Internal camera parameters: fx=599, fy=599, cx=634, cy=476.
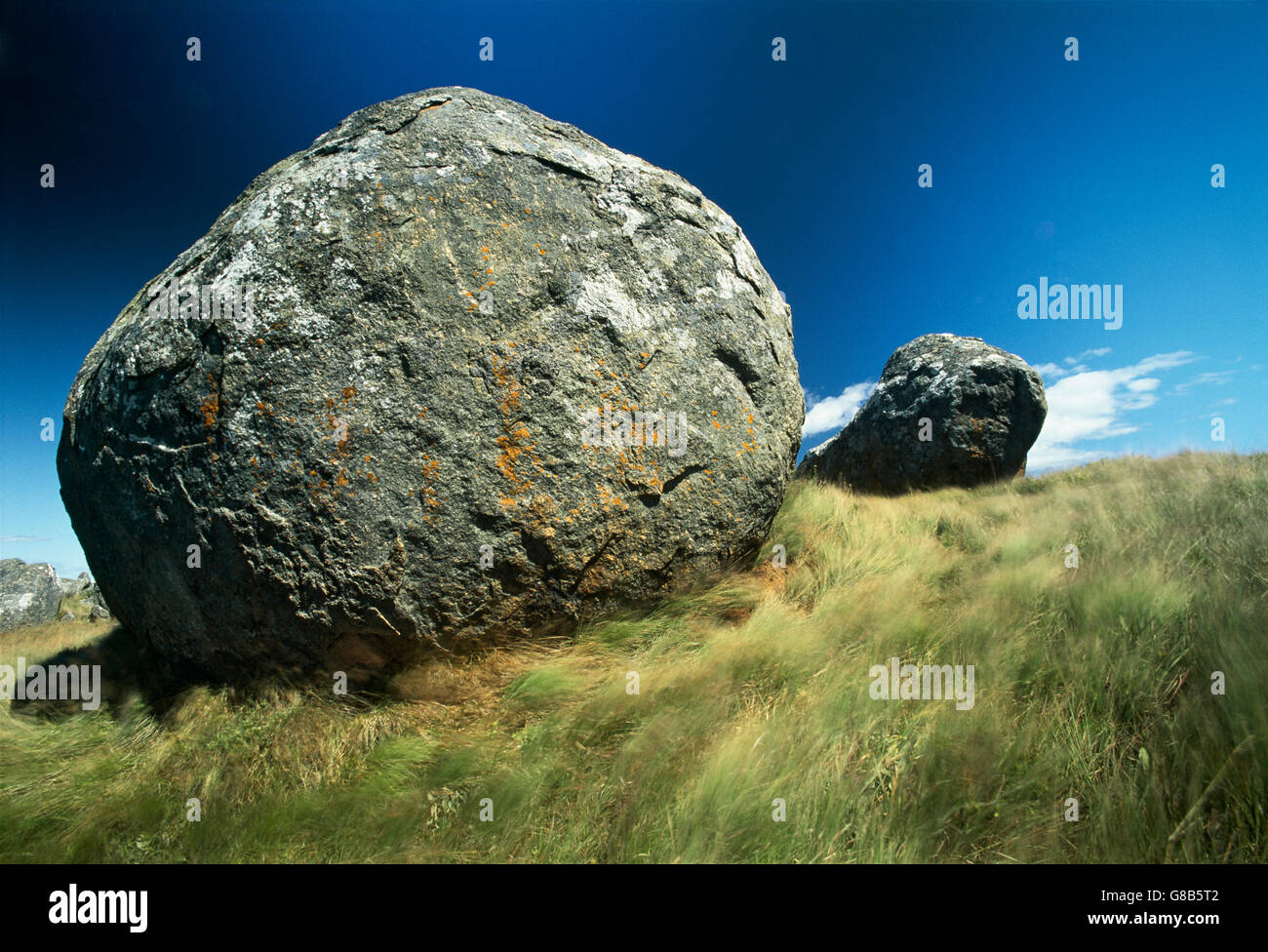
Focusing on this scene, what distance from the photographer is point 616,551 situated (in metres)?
3.66

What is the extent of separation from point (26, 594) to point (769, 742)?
17.3 m

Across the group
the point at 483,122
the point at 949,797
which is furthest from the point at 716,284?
the point at 949,797

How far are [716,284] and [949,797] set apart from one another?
333 cm

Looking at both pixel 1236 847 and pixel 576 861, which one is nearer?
pixel 1236 847

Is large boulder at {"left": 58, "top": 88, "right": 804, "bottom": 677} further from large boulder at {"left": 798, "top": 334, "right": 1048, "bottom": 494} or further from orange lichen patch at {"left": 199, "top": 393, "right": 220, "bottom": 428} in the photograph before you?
large boulder at {"left": 798, "top": 334, "right": 1048, "bottom": 494}

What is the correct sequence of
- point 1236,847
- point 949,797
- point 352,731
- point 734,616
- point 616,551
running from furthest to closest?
point 734,616, point 616,551, point 352,731, point 949,797, point 1236,847

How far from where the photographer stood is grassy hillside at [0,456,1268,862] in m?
2.13

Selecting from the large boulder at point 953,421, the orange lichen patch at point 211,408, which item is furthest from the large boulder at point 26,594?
the large boulder at point 953,421

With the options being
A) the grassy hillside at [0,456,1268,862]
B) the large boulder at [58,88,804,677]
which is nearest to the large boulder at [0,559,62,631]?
the large boulder at [58,88,804,677]

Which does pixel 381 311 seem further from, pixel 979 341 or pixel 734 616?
pixel 979 341

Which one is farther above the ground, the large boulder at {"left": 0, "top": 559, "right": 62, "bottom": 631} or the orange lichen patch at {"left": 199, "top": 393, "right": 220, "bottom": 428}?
the orange lichen patch at {"left": 199, "top": 393, "right": 220, "bottom": 428}

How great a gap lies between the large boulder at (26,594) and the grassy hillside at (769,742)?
42.4 ft

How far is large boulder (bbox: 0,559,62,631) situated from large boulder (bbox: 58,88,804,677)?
41.7 ft

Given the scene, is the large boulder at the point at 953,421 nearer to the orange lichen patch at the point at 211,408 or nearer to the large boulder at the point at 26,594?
the orange lichen patch at the point at 211,408
